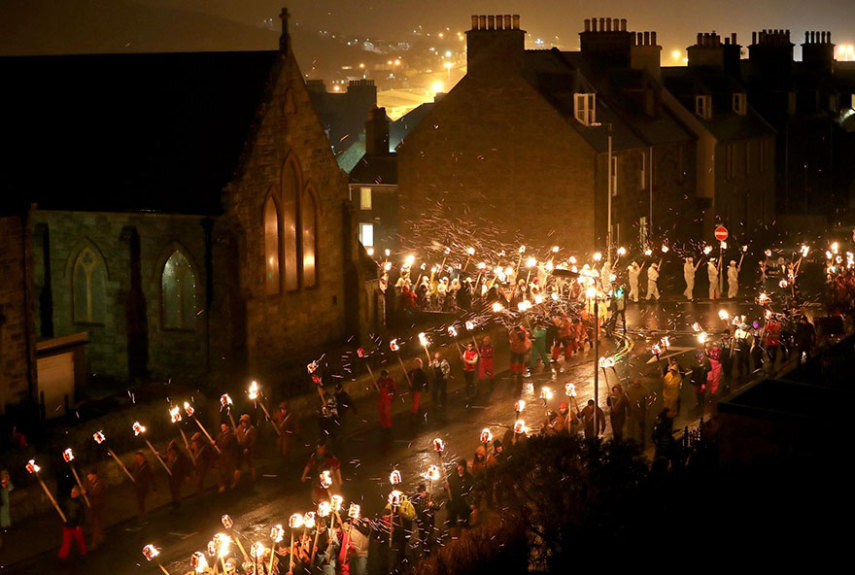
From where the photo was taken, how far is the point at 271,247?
35.7 m

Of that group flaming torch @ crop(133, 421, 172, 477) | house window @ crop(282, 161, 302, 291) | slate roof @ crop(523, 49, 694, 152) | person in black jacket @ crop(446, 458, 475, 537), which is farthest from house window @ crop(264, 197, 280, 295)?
person in black jacket @ crop(446, 458, 475, 537)

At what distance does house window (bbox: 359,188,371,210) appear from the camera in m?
56.2

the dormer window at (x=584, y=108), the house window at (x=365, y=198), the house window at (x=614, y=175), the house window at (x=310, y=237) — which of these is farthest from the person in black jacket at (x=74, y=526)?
the house window at (x=365, y=198)

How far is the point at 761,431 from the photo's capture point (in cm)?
2048

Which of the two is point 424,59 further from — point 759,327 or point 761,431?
point 761,431

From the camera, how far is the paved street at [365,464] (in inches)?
864

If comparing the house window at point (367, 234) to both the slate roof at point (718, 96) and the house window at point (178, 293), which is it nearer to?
the slate roof at point (718, 96)

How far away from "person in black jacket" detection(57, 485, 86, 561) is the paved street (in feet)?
0.90

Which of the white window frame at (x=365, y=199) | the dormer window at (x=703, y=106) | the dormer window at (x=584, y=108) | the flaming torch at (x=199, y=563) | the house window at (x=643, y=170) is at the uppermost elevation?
the dormer window at (x=703, y=106)

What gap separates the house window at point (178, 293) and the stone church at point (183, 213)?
0.04 meters

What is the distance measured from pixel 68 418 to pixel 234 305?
667cm

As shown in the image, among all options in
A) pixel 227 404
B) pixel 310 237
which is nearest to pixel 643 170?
pixel 310 237

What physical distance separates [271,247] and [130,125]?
5679mm

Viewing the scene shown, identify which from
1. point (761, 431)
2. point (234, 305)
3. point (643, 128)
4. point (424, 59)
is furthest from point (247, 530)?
point (424, 59)
